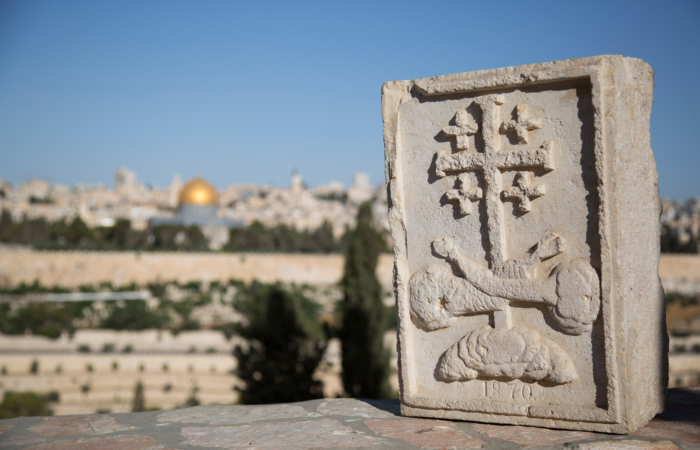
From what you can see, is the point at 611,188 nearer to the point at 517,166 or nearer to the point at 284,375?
the point at 517,166

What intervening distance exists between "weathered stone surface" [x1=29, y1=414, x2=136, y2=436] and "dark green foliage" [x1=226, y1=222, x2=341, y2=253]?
120ft

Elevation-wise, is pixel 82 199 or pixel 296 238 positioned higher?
pixel 82 199

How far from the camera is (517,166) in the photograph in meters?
2.78

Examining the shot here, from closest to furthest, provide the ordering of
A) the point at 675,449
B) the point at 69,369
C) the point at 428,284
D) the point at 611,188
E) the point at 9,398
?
the point at 675,449
the point at 611,188
the point at 428,284
the point at 9,398
the point at 69,369

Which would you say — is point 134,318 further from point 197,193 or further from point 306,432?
point 197,193

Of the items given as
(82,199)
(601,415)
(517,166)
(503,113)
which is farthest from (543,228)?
(82,199)

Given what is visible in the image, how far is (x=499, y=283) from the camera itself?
111 inches

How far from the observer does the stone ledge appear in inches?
98.5

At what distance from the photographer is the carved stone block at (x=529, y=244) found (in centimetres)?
256

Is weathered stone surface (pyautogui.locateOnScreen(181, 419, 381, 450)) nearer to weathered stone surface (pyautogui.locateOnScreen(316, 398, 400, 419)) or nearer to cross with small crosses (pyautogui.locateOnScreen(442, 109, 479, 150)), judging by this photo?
weathered stone surface (pyautogui.locateOnScreen(316, 398, 400, 419))

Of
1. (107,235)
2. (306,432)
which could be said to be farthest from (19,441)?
(107,235)

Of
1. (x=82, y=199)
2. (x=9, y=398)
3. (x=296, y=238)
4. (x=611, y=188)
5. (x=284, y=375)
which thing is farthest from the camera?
(x=82, y=199)

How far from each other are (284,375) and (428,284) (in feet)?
24.6

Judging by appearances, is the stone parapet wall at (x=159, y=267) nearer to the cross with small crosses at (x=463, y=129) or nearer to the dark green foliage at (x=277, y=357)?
the dark green foliage at (x=277, y=357)
